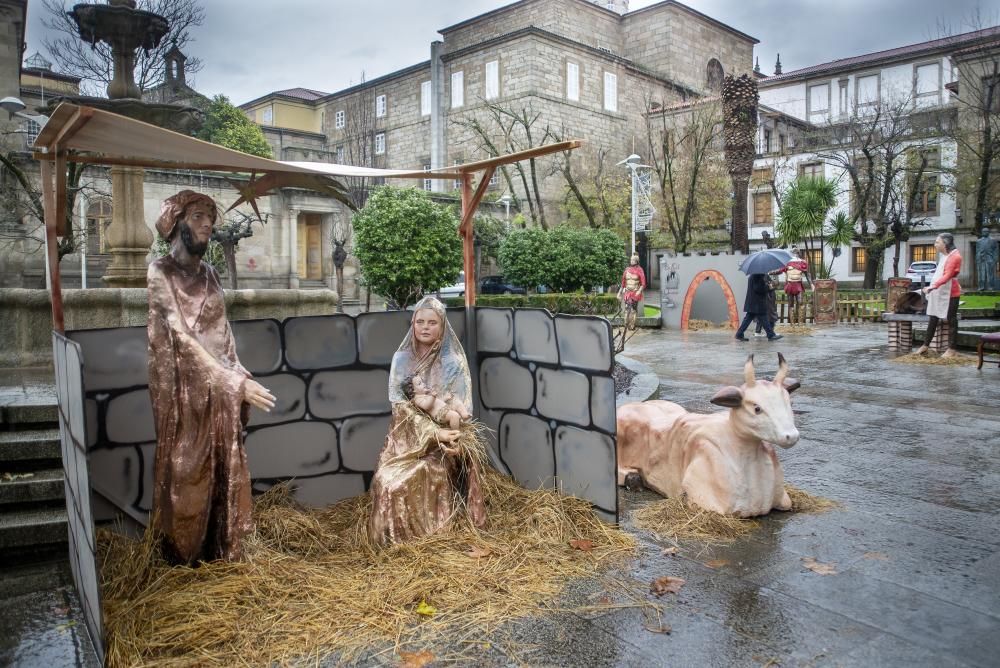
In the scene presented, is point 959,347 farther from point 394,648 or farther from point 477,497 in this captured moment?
point 394,648

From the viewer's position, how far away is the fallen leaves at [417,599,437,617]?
3373mm

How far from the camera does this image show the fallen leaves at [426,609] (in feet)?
11.1

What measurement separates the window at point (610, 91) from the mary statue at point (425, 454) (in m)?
38.6

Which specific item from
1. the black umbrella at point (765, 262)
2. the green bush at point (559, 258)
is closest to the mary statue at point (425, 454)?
the black umbrella at point (765, 262)

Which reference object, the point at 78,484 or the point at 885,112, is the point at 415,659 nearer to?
the point at 78,484

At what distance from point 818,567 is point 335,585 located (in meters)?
2.38

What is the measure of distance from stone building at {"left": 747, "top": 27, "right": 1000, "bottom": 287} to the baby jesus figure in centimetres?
3096

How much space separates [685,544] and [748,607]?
839 mm

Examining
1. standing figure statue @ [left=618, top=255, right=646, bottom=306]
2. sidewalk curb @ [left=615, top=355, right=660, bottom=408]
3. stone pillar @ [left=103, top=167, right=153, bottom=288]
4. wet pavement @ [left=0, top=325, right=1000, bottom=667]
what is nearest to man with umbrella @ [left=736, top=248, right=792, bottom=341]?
standing figure statue @ [left=618, top=255, right=646, bottom=306]

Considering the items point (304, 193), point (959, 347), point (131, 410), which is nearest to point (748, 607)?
point (131, 410)

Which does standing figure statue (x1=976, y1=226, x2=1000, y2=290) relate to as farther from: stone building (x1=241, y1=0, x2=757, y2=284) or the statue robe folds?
the statue robe folds

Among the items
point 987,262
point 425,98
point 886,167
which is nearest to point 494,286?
point 886,167

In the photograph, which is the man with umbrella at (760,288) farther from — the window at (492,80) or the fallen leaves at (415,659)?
the window at (492,80)

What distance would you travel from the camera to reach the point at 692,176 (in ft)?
95.7
